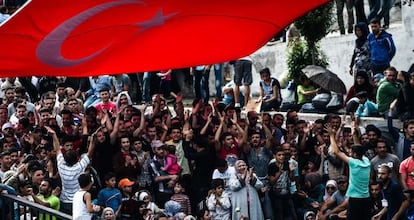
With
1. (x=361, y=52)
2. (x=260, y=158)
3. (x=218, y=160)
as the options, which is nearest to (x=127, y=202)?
(x=218, y=160)

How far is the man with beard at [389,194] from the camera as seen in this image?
13367mm

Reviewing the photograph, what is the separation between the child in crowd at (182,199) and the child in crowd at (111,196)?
1110 mm

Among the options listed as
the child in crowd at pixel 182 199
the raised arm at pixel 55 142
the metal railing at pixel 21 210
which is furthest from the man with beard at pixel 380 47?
the metal railing at pixel 21 210

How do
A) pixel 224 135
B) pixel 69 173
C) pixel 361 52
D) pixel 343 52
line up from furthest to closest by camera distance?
pixel 343 52 < pixel 361 52 < pixel 224 135 < pixel 69 173

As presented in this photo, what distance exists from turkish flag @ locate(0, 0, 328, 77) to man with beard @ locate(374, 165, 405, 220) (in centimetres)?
365

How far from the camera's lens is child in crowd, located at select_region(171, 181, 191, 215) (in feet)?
46.0

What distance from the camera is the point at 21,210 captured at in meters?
9.34

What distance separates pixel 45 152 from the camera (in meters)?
14.4

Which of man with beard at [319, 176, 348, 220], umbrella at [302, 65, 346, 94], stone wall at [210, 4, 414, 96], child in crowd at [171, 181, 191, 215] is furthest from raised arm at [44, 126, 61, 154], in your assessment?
stone wall at [210, 4, 414, 96]

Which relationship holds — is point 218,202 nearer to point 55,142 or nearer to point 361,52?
point 55,142

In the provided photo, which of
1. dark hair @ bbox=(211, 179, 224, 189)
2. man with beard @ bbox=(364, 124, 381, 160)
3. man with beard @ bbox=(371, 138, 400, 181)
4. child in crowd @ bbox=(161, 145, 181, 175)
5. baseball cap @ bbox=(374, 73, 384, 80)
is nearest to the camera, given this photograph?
man with beard @ bbox=(371, 138, 400, 181)

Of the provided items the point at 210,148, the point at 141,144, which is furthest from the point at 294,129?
the point at 141,144

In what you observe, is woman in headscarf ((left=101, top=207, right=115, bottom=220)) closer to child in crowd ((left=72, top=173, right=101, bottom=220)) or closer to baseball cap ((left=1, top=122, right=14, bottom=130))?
child in crowd ((left=72, top=173, right=101, bottom=220))

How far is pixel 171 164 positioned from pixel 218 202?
101 cm
